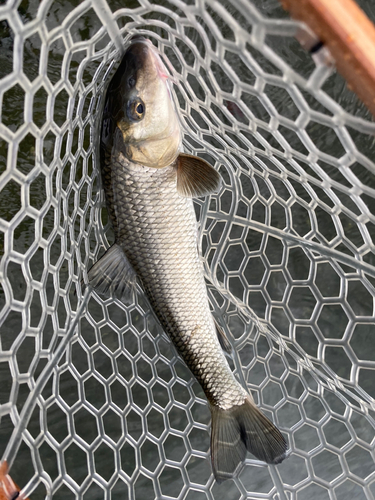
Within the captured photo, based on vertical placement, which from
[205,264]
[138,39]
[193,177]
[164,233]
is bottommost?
[205,264]

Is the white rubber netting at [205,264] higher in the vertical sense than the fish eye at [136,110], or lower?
lower

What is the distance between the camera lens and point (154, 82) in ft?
3.71

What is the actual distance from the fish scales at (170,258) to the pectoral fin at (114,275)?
0.11 feet

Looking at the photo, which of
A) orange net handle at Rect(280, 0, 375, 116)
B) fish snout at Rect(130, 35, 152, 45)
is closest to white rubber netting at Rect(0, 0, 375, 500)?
fish snout at Rect(130, 35, 152, 45)

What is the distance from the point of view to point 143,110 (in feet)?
3.80

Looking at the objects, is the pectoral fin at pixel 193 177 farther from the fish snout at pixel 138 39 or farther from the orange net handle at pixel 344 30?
the orange net handle at pixel 344 30

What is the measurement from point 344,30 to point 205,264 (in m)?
1.16

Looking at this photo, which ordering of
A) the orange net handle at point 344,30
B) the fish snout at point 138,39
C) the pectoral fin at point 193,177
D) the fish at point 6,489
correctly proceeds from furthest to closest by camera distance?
the pectoral fin at point 193,177 → the fish snout at point 138,39 → the fish at point 6,489 → the orange net handle at point 344,30

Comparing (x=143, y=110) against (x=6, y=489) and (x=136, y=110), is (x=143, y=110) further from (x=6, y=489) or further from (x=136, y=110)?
(x=6, y=489)

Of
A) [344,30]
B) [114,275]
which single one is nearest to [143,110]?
[114,275]

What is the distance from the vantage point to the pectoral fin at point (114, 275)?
1.32 metres

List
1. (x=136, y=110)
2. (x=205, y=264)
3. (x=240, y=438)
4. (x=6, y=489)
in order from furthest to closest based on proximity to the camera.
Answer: (x=205, y=264) < (x=240, y=438) < (x=136, y=110) < (x=6, y=489)

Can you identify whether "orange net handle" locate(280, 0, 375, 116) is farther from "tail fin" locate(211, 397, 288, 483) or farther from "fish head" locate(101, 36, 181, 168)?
"tail fin" locate(211, 397, 288, 483)

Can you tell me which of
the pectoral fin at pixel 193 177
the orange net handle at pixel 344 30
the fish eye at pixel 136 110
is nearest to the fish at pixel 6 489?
the pectoral fin at pixel 193 177
